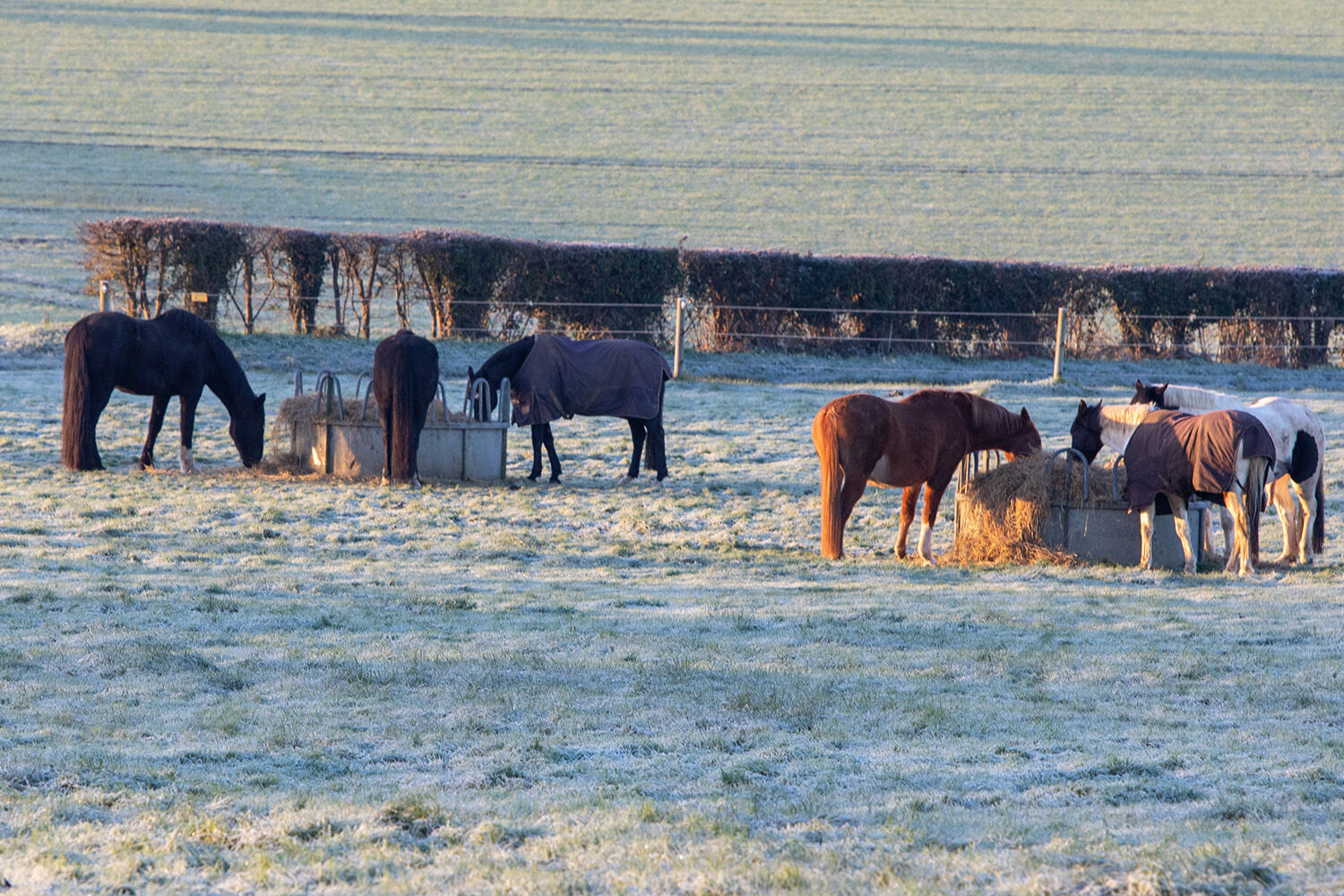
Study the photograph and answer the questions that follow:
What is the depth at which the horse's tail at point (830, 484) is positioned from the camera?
905cm

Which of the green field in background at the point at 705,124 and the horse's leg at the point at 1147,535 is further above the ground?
the green field in background at the point at 705,124

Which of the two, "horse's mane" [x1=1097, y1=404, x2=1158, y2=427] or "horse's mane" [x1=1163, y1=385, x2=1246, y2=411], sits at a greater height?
"horse's mane" [x1=1163, y1=385, x2=1246, y2=411]

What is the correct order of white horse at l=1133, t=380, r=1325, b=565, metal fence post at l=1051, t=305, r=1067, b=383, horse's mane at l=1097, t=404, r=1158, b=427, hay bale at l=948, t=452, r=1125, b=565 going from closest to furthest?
1. white horse at l=1133, t=380, r=1325, b=565
2. hay bale at l=948, t=452, r=1125, b=565
3. horse's mane at l=1097, t=404, r=1158, b=427
4. metal fence post at l=1051, t=305, r=1067, b=383

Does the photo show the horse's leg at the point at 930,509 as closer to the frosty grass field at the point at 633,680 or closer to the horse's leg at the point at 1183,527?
the frosty grass field at the point at 633,680

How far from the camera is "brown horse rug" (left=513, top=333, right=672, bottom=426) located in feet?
39.1

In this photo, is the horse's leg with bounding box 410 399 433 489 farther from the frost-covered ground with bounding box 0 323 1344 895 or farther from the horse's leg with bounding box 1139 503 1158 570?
the horse's leg with bounding box 1139 503 1158 570

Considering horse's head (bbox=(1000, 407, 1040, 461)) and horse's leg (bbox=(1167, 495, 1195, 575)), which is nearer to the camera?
horse's leg (bbox=(1167, 495, 1195, 575))

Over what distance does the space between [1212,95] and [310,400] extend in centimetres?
4116

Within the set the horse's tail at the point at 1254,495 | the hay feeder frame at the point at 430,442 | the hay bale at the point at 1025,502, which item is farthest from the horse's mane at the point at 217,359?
the horse's tail at the point at 1254,495

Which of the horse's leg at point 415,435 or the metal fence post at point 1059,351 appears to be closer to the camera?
the horse's leg at point 415,435

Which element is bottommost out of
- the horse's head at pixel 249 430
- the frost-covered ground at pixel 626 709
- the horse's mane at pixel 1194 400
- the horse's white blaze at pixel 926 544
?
the frost-covered ground at pixel 626 709

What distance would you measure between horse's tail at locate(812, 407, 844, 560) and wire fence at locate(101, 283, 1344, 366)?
38.4 ft

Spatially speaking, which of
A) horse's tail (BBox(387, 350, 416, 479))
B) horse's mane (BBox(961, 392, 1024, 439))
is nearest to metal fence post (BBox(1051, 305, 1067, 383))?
horse's mane (BBox(961, 392, 1024, 439))

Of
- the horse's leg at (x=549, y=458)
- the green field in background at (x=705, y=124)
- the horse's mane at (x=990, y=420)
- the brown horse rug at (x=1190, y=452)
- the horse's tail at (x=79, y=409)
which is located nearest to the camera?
the brown horse rug at (x=1190, y=452)
